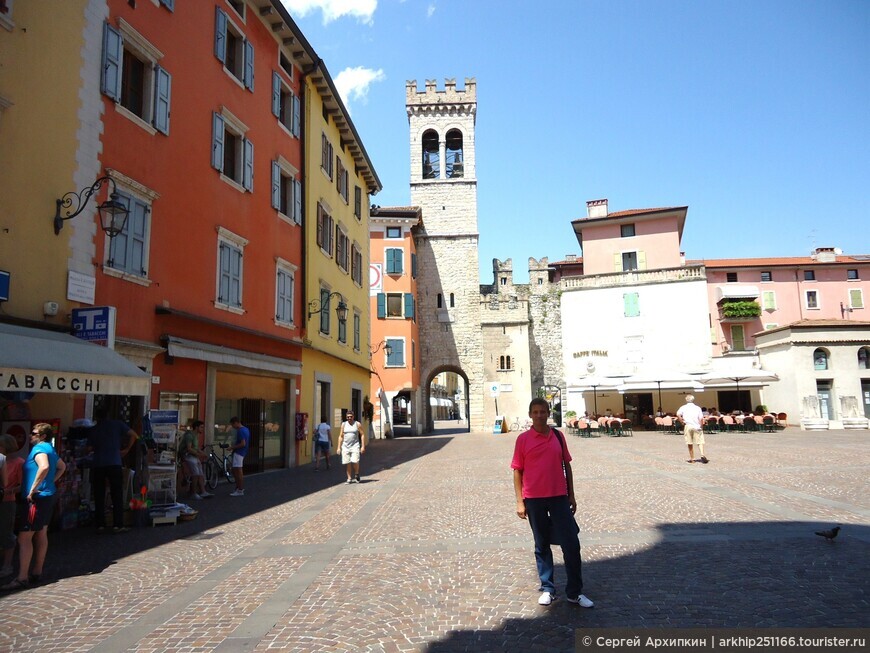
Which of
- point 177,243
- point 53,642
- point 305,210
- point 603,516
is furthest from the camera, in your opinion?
point 305,210

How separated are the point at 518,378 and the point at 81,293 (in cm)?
3056

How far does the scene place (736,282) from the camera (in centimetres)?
4369

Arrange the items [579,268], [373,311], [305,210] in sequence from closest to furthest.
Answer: [305,210] < [373,311] < [579,268]

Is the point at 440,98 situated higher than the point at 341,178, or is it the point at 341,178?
the point at 440,98

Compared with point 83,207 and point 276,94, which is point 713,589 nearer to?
point 83,207

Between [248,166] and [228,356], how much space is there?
16.5 ft

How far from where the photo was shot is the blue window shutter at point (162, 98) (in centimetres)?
1159

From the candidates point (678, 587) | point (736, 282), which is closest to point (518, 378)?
point (736, 282)

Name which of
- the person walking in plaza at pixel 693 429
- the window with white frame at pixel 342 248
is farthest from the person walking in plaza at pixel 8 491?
the window with white frame at pixel 342 248

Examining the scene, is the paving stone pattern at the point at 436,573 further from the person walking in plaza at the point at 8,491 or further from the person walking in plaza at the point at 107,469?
the person walking in plaza at the point at 8,491

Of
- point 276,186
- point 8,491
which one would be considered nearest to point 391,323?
point 276,186

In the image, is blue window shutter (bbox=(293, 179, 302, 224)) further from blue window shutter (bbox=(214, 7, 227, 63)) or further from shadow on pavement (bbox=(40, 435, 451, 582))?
shadow on pavement (bbox=(40, 435, 451, 582))

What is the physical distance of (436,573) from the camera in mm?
5727

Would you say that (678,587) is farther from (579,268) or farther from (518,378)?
(579,268)
